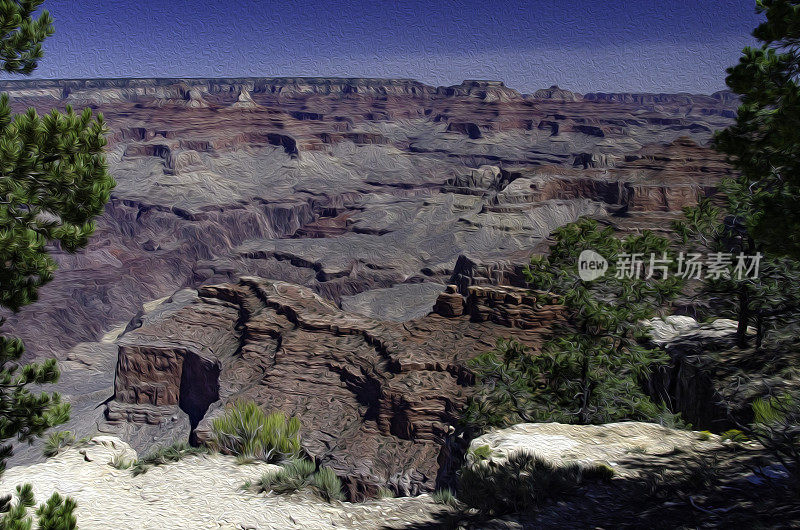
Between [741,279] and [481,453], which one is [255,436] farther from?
[741,279]

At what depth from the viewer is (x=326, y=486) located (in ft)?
39.4

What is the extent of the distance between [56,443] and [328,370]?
3784 centimetres

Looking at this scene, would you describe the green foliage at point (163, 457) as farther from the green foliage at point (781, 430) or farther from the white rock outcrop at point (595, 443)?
the green foliage at point (781, 430)

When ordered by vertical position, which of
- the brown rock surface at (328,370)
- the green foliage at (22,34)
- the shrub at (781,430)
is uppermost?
the green foliage at (22,34)

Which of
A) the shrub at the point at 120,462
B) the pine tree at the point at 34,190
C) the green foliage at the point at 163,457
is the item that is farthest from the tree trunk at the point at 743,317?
the shrub at the point at 120,462

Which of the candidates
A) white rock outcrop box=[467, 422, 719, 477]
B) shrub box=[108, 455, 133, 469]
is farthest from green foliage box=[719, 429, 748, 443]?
shrub box=[108, 455, 133, 469]

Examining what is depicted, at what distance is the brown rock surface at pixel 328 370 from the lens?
1645 inches

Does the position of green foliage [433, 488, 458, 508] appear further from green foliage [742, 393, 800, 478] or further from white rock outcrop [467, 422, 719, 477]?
green foliage [742, 393, 800, 478]

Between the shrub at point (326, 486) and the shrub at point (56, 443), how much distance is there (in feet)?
20.7

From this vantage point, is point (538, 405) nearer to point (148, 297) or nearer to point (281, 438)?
point (281, 438)

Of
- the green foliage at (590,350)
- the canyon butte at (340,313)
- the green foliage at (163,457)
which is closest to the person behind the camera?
the green foliage at (163,457)

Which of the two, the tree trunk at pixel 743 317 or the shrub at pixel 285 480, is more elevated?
the tree trunk at pixel 743 317

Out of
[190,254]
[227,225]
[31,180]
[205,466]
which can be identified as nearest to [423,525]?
[205,466]

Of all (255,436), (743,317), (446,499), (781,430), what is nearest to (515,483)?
(446,499)
